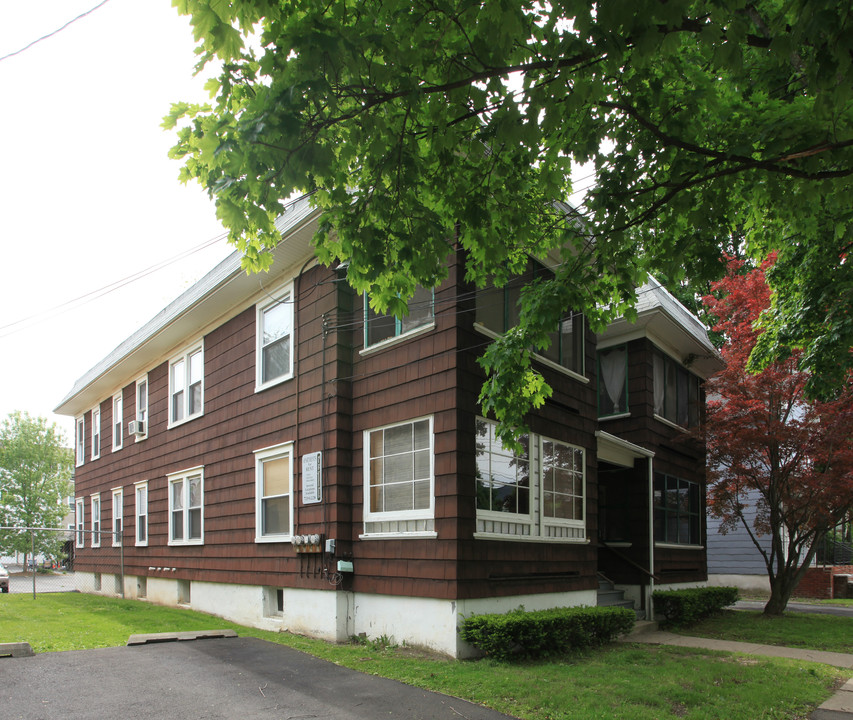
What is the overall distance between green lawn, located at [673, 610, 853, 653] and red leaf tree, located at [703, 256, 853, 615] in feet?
2.74

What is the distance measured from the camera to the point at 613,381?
14.9 meters

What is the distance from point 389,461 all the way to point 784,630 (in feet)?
24.2

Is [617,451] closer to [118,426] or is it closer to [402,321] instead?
[402,321]

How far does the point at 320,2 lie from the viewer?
16.1ft

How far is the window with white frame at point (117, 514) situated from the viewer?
63.2ft

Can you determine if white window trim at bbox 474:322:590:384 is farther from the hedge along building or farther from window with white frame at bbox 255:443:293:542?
window with white frame at bbox 255:443:293:542

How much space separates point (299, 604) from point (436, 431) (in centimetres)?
391

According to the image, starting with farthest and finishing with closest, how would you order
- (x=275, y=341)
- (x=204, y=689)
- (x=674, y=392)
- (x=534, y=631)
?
(x=674, y=392), (x=275, y=341), (x=534, y=631), (x=204, y=689)

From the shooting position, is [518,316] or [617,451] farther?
[617,451]

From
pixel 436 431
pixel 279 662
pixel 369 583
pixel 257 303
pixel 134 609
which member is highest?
pixel 257 303

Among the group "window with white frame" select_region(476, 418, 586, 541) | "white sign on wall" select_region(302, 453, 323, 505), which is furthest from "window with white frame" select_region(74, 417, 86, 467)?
"window with white frame" select_region(476, 418, 586, 541)

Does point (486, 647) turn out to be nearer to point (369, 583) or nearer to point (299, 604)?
point (369, 583)

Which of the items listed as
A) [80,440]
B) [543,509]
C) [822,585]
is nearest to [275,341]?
[543,509]

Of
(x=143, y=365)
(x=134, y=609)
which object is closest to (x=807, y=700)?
(x=134, y=609)
